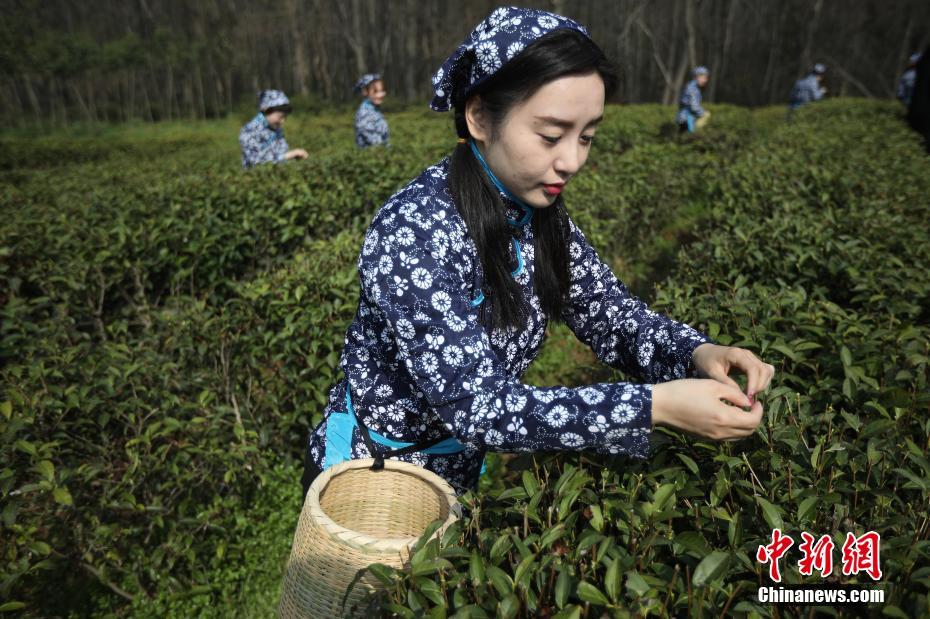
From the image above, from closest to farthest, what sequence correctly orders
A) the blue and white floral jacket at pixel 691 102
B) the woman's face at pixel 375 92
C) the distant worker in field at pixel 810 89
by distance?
the woman's face at pixel 375 92 < the blue and white floral jacket at pixel 691 102 < the distant worker in field at pixel 810 89

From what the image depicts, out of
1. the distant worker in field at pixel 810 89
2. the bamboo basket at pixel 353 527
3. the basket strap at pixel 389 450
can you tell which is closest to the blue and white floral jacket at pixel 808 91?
the distant worker in field at pixel 810 89

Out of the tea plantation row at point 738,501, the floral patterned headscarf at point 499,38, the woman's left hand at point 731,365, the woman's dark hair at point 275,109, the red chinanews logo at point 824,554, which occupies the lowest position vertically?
the woman's dark hair at point 275,109

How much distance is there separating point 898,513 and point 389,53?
1681 inches

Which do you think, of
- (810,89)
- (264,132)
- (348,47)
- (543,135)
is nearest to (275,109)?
(264,132)

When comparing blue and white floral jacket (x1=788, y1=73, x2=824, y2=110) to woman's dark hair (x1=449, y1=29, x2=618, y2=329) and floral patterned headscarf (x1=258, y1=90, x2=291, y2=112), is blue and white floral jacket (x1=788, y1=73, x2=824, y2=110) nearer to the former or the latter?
floral patterned headscarf (x1=258, y1=90, x2=291, y2=112)

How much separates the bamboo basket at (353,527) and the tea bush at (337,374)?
4.6 inches

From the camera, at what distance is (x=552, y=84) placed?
129 cm

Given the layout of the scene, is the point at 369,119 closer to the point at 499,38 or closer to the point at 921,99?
the point at 921,99

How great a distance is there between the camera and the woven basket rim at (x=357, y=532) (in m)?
1.19

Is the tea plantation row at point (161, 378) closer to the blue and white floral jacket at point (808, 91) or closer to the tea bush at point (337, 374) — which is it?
the tea bush at point (337, 374)

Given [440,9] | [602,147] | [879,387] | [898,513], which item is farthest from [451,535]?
[440,9]

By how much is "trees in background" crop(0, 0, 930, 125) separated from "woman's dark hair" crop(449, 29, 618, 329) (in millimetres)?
24716

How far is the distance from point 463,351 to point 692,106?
40.2 feet

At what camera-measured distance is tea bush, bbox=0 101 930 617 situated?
1.12 metres
